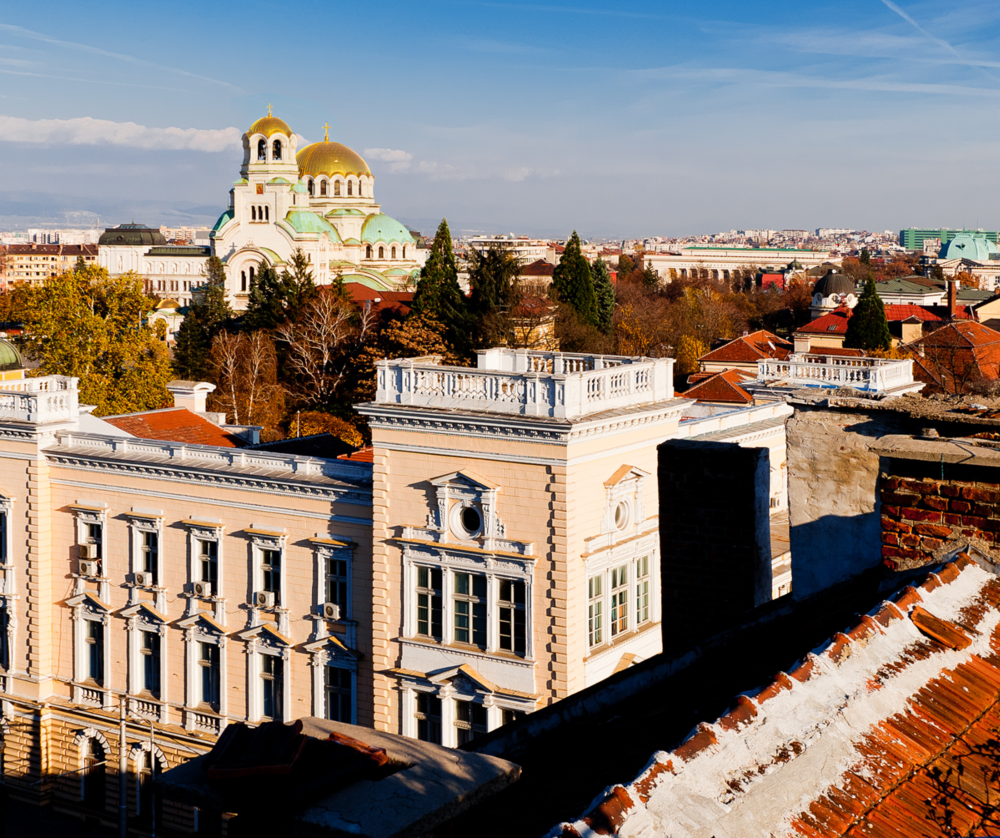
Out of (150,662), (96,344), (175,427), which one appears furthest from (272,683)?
(96,344)

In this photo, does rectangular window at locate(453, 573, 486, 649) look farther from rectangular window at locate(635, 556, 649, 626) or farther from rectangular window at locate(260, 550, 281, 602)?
rectangular window at locate(260, 550, 281, 602)

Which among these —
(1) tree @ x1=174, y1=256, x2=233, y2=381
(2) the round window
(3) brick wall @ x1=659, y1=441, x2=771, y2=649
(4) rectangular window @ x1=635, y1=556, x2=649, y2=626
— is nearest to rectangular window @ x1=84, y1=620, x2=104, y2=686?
→ (4) rectangular window @ x1=635, y1=556, x2=649, y2=626

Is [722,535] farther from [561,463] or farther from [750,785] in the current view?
[561,463]

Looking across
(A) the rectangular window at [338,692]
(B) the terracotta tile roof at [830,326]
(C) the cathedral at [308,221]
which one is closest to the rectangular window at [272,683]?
(A) the rectangular window at [338,692]

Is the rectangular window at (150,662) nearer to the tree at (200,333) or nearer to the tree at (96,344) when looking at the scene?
the tree at (96,344)

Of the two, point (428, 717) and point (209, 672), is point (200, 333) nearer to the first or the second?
point (209, 672)

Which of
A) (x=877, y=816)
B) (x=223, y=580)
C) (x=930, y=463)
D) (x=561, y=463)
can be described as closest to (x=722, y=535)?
(x=930, y=463)
